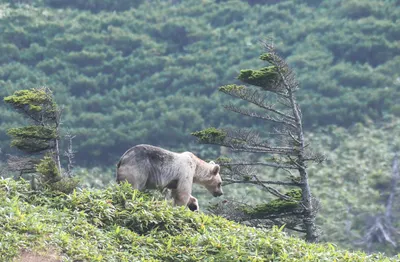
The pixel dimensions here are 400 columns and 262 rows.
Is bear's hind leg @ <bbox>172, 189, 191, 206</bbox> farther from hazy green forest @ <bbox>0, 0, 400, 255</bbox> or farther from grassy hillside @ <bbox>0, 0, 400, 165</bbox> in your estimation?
grassy hillside @ <bbox>0, 0, 400, 165</bbox>

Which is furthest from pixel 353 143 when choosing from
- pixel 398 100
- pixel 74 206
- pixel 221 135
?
pixel 74 206

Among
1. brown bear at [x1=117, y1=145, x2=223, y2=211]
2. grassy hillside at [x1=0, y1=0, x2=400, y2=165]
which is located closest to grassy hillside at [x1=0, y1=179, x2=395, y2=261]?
brown bear at [x1=117, y1=145, x2=223, y2=211]

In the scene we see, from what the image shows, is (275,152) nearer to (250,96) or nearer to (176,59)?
(250,96)

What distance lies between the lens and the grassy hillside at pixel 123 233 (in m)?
13.6

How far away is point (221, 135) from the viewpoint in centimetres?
2077

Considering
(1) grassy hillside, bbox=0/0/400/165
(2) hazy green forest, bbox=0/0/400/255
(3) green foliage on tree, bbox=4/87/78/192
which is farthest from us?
(1) grassy hillside, bbox=0/0/400/165

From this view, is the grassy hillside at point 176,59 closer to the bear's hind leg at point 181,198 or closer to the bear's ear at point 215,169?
the bear's ear at point 215,169

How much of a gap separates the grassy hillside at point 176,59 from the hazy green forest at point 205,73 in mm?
80

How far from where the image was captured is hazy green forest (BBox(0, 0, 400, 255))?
40.7 metres

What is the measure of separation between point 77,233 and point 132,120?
A: 104ft

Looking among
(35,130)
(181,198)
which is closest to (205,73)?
(35,130)

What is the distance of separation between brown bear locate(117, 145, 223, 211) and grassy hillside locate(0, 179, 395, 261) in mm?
893

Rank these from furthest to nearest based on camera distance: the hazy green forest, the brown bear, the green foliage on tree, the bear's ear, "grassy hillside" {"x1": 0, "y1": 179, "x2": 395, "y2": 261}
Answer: the hazy green forest, the bear's ear, the green foliage on tree, the brown bear, "grassy hillside" {"x1": 0, "y1": 179, "x2": 395, "y2": 261}

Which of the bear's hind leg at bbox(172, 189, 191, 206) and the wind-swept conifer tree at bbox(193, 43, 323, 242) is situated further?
the wind-swept conifer tree at bbox(193, 43, 323, 242)
